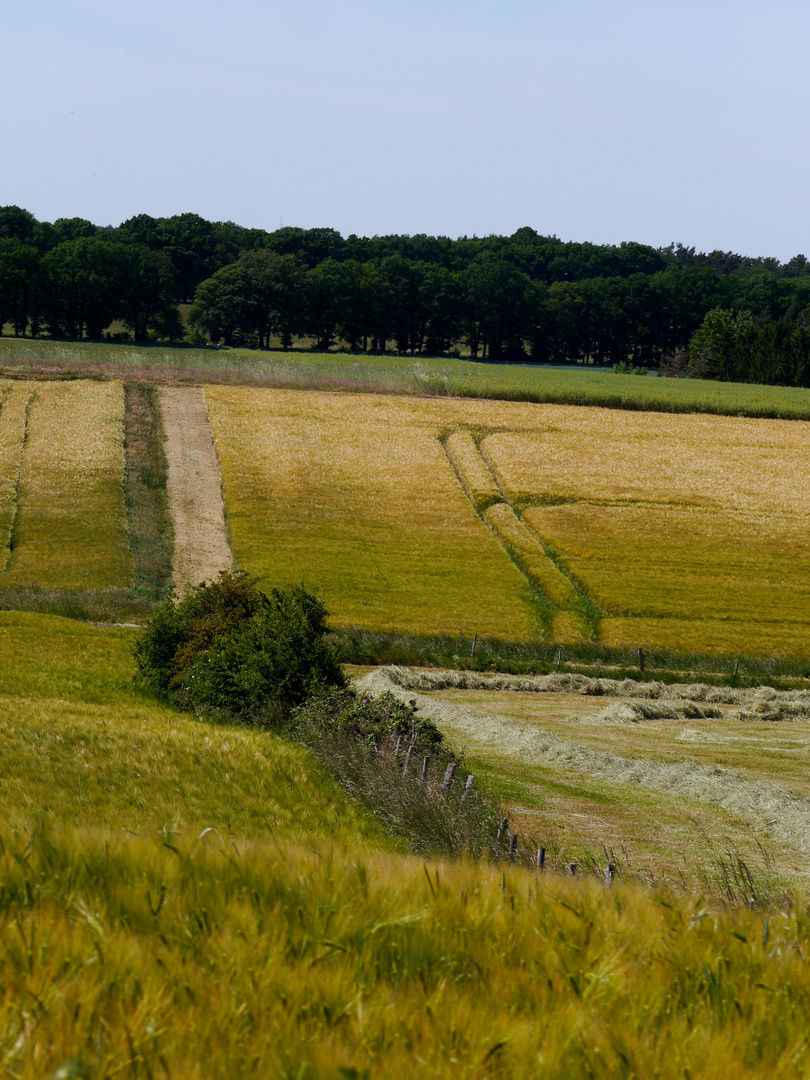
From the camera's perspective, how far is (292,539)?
168ft

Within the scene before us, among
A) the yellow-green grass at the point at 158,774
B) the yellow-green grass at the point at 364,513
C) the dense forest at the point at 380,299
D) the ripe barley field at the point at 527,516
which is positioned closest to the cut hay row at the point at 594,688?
the ripe barley field at the point at 527,516

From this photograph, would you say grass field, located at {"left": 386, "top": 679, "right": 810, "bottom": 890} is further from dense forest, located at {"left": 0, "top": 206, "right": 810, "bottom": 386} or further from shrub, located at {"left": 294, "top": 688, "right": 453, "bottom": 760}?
dense forest, located at {"left": 0, "top": 206, "right": 810, "bottom": 386}

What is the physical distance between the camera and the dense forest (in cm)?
12700

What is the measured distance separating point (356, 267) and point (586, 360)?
1901 inches

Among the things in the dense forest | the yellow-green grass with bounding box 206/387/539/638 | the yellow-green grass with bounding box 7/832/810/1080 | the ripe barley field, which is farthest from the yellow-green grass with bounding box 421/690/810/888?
the dense forest

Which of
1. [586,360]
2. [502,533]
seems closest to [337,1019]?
[502,533]

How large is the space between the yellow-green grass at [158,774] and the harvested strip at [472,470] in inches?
1611

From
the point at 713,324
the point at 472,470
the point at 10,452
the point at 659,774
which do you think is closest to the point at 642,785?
the point at 659,774

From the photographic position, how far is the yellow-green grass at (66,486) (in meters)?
44.3

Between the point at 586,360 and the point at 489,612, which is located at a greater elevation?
the point at 586,360

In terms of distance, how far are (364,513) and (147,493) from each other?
13279 mm

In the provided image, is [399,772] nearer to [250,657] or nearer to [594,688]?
[250,657]

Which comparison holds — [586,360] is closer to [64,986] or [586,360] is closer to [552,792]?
[552,792]

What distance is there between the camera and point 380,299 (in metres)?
148
